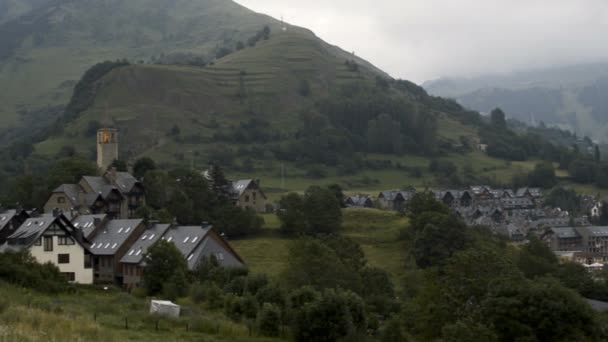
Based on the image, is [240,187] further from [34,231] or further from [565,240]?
[565,240]

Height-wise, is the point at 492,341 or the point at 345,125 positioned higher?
the point at 345,125

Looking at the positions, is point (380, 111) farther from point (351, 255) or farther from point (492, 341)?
point (492, 341)

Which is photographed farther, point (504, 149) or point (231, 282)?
point (504, 149)

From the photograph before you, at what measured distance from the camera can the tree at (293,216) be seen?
89375mm

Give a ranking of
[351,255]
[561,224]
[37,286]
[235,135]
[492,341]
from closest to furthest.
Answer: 1. [492,341]
2. [37,286]
3. [351,255]
4. [561,224]
5. [235,135]

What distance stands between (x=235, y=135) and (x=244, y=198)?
66.8 m

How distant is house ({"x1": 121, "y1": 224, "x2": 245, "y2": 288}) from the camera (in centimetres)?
6488

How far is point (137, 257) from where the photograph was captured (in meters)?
65.9

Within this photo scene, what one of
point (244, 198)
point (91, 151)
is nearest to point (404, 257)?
point (244, 198)

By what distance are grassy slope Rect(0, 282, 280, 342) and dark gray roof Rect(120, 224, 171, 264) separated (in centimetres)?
1397

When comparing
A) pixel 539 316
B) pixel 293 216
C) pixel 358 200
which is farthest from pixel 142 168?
pixel 539 316

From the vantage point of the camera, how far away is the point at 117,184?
88.2 m

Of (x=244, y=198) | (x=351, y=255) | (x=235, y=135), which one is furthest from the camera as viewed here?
(x=235, y=135)

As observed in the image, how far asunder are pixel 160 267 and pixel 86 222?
20.0 meters
